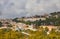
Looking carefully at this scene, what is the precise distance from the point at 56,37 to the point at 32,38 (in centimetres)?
245

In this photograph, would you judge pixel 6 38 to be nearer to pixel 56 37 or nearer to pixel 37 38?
pixel 37 38

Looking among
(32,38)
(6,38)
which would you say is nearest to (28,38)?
(32,38)

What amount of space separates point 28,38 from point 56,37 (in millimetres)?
3135

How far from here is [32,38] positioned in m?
27.0

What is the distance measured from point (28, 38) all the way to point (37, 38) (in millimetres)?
1413

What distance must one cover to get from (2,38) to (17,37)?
1.56 meters

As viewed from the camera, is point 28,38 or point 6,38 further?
point 28,38

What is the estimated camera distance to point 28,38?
1105 inches

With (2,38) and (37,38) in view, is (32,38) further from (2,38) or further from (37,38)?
(2,38)

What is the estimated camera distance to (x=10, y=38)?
26.5m

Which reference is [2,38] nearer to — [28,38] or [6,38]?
[6,38]

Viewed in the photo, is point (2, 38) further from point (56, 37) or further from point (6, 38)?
point (56, 37)

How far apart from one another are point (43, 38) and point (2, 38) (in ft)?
13.6

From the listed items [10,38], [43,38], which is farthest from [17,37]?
[43,38]
